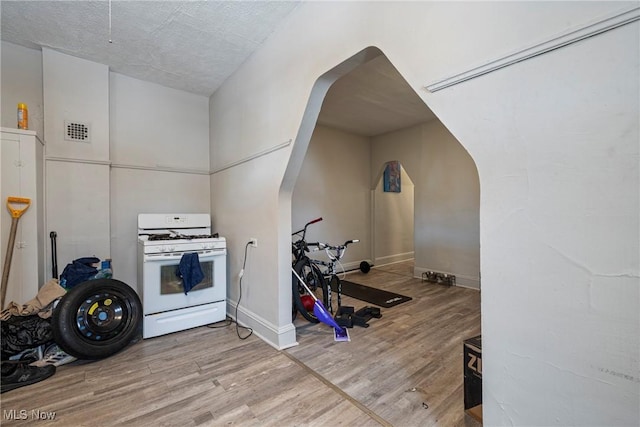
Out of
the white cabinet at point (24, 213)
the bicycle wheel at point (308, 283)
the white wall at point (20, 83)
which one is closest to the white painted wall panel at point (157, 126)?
the white wall at point (20, 83)

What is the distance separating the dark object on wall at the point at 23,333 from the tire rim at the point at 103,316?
0.27m

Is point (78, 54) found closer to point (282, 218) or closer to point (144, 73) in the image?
point (144, 73)

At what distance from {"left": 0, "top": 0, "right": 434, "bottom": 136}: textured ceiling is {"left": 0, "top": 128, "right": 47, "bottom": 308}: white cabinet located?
1.01m

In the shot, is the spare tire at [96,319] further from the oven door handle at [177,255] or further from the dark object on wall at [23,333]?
the oven door handle at [177,255]

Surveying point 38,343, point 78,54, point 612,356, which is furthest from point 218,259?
point 612,356

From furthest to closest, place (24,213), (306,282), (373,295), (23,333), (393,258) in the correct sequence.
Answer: (393,258), (373,295), (306,282), (24,213), (23,333)

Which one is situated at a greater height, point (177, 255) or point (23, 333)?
point (177, 255)

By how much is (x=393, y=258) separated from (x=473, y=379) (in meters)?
5.06

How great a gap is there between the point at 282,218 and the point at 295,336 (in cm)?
119

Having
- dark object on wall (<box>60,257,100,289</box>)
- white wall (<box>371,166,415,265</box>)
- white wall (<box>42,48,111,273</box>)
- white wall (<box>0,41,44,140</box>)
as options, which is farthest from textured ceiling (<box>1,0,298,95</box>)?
white wall (<box>371,166,415,265</box>)

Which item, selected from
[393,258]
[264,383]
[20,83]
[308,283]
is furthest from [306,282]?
[393,258]

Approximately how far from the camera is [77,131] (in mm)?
3045

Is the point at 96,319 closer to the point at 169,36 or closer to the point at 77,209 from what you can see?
the point at 77,209

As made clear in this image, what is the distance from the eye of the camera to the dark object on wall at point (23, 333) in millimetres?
2170
